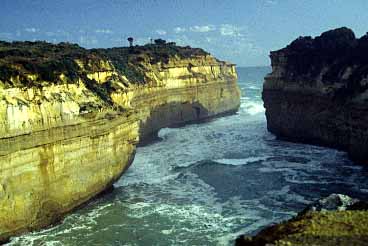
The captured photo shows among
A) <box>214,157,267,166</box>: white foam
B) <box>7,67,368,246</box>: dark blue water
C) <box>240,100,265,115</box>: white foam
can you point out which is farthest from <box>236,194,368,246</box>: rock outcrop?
<box>240,100,265,115</box>: white foam

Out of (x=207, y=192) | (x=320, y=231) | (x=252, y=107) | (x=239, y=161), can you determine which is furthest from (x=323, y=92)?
(x=252, y=107)

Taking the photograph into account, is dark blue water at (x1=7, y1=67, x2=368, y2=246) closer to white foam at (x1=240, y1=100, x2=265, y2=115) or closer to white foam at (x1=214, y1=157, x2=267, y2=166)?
white foam at (x1=214, y1=157, x2=267, y2=166)

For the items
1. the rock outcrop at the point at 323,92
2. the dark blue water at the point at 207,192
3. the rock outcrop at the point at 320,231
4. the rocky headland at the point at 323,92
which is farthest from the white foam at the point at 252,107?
the rock outcrop at the point at 320,231

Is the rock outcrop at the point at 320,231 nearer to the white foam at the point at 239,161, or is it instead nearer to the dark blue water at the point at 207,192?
the dark blue water at the point at 207,192

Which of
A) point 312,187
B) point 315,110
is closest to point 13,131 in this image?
point 312,187

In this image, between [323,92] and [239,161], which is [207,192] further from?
[323,92]

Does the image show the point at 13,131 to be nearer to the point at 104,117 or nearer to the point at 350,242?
the point at 104,117

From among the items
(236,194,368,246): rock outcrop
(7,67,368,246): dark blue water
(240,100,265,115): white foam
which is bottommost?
(7,67,368,246): dark blue water
